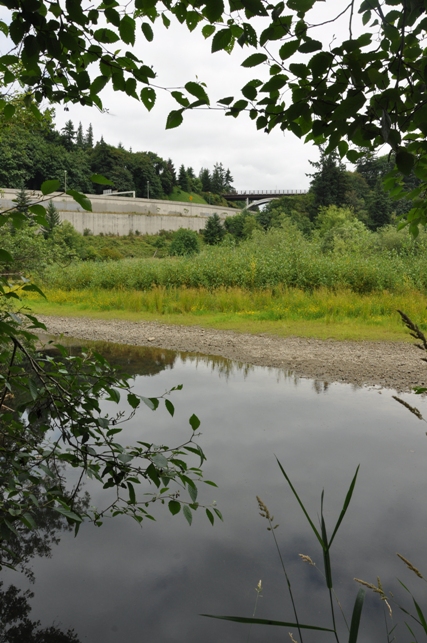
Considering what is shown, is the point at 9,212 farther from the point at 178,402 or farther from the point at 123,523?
the point at 178,402

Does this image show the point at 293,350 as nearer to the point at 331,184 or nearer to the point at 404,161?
the point at 404,161

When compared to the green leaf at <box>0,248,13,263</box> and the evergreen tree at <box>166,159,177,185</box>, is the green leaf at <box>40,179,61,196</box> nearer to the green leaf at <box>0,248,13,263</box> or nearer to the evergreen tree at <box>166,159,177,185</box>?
the green leaf at <box>0,248,13,263</box>

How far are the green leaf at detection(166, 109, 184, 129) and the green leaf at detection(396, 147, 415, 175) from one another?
798 millimetres

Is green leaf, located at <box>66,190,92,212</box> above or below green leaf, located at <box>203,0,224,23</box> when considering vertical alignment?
below

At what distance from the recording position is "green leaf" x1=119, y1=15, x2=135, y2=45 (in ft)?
6.45

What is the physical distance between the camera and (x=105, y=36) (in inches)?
83.0

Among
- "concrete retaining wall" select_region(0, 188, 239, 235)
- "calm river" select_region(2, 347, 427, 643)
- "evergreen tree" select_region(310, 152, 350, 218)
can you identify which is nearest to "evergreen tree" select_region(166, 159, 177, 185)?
"concrete retaining wall" select_region(0, 188, 239, 235)

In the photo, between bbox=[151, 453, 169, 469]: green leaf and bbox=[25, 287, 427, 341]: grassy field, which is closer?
bbox=[151, 453, 169, 469]: green leaf

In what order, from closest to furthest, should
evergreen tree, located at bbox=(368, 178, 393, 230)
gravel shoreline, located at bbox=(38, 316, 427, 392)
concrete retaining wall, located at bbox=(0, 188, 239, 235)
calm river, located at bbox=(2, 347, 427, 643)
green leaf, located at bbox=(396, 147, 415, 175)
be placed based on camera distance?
1. green leaf, located at bbox=(396, 147, 415, 175)
2. calm river, located at bbox=(2, 347, 427, 643)
3. gravel shoreline, located at bbox=(38, 316, 427, 392)
4. evergreen tree, located at bbox=(368, 178, 393, 230)
5. concrete retaining wall, located at bbox=(0, 188, 239, 235)

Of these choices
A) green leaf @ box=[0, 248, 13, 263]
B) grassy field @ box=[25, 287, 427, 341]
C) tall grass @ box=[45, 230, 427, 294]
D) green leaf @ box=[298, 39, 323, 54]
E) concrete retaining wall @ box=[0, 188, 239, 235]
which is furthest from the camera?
concrete retaining wall @ box=[0, 188, 239, 235]

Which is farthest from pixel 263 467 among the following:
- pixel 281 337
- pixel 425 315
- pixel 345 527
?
pixel 425 315

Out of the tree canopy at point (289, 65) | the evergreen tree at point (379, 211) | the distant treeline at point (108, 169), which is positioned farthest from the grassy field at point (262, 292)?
the evergreen tree at point (379, 211)

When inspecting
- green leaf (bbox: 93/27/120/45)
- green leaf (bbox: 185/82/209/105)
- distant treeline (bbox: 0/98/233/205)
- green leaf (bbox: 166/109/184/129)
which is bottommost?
green leaf (bbox: 166/109/184/129)

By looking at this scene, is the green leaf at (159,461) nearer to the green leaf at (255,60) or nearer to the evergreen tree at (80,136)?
the green leaf at (255,60)
